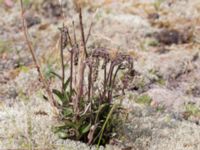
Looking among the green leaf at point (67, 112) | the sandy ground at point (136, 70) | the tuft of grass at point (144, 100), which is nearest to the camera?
the green leaf at point (67, 112)

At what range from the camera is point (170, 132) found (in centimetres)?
529

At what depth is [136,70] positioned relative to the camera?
303 inches

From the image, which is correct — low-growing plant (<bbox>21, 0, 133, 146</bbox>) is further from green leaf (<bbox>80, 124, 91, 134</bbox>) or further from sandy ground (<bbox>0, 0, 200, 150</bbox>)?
sandy ground (<bbox>0, 0, 200, 150</bbox>)

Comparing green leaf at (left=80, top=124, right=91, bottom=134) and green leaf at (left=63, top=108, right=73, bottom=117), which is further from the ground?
green leaf at (left=63, top=108, right=73, bottom=117)

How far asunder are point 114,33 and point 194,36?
1470 millimetres

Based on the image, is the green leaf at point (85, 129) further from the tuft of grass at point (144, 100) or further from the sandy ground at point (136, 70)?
the tuft of grass at point (144, 100)

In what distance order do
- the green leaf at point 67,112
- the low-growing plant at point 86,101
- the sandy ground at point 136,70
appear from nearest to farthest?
the low-growing plant at point 86,101
the green leaf at point 67,112
the sandy ground at point 136,70

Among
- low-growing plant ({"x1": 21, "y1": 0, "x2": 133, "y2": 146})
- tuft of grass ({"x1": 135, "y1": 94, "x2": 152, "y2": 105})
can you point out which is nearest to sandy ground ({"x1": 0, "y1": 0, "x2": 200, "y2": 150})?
tuft of grass ({"x1": 135, "y1": 94, "x2": 152, "y2": 105})

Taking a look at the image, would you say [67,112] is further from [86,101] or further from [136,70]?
[136,70]

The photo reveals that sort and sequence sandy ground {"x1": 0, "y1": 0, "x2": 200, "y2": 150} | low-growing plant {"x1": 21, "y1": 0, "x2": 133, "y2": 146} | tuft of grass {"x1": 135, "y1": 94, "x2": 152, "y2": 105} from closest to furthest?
low-growing plant {"x1": 21, "y1": 0, "x2": 133, "y2": 146} < sandy ground {"x1": 0, "y1": 0, "x2": 200, "y2": 150} < tuft of grass {"x1": 135, "y1": 94, "x2": 152, "y2": 105}

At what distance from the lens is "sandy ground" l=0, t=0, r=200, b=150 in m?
4.87

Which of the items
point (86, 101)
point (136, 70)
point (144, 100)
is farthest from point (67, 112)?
point (136, 70)

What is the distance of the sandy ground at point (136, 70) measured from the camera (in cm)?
487

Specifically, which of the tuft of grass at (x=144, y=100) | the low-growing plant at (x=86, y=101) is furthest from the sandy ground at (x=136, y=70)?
the low-growing plant at (x=86, y=101)
